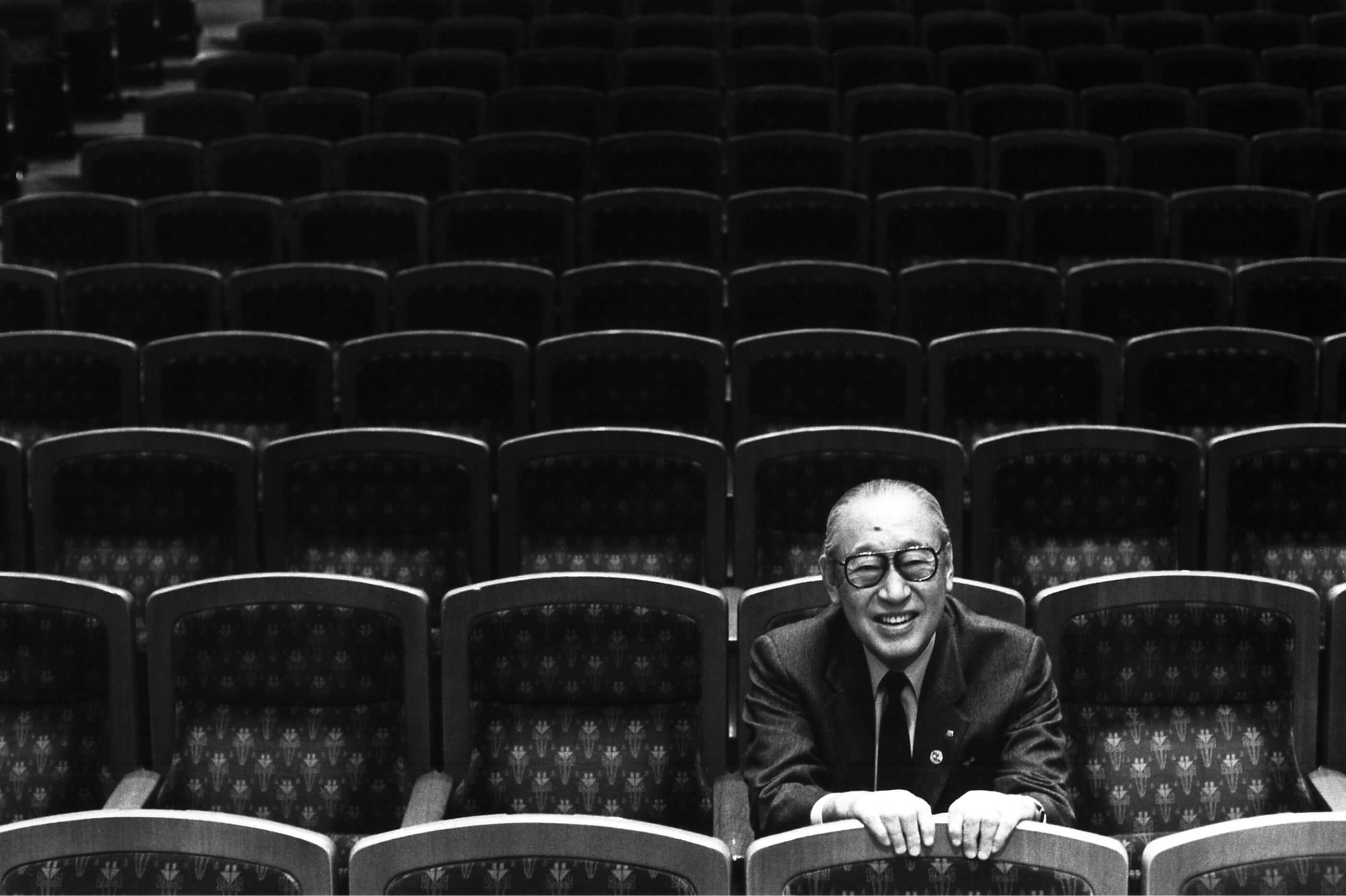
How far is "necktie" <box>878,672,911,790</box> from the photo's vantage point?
975mm

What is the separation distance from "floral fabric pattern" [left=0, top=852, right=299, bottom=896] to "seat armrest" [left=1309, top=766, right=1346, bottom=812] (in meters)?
0.67

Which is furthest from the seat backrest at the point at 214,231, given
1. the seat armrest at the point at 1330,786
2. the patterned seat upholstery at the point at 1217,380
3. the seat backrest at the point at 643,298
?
the seat armrest at the point at 1330,786

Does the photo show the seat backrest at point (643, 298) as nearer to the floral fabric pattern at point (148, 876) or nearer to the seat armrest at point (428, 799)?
the seat armrest at point (428, 799)

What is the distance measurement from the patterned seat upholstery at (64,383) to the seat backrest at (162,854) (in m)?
0.92

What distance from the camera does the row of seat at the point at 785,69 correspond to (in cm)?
294

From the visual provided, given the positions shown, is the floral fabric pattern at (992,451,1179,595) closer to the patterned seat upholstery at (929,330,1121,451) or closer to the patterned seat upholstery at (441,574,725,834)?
the patterned seat upholstery at (929,330,1121,451)

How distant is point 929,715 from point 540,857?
247 mm

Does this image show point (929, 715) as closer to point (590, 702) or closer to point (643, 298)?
point (590, 702)

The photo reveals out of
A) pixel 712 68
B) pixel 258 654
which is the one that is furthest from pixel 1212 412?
pixel 712 68

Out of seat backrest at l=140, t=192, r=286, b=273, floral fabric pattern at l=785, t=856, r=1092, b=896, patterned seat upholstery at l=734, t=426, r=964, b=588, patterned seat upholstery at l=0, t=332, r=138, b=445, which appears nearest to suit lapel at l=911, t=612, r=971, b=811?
floral fabric pattern at l=785, t=856, r=1092, b=896

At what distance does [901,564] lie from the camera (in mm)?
940

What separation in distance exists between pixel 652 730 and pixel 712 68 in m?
1.95

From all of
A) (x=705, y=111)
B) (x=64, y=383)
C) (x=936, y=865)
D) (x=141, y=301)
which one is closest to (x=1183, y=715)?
(x=936, y=865)

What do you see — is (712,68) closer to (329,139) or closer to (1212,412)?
(329,139)
